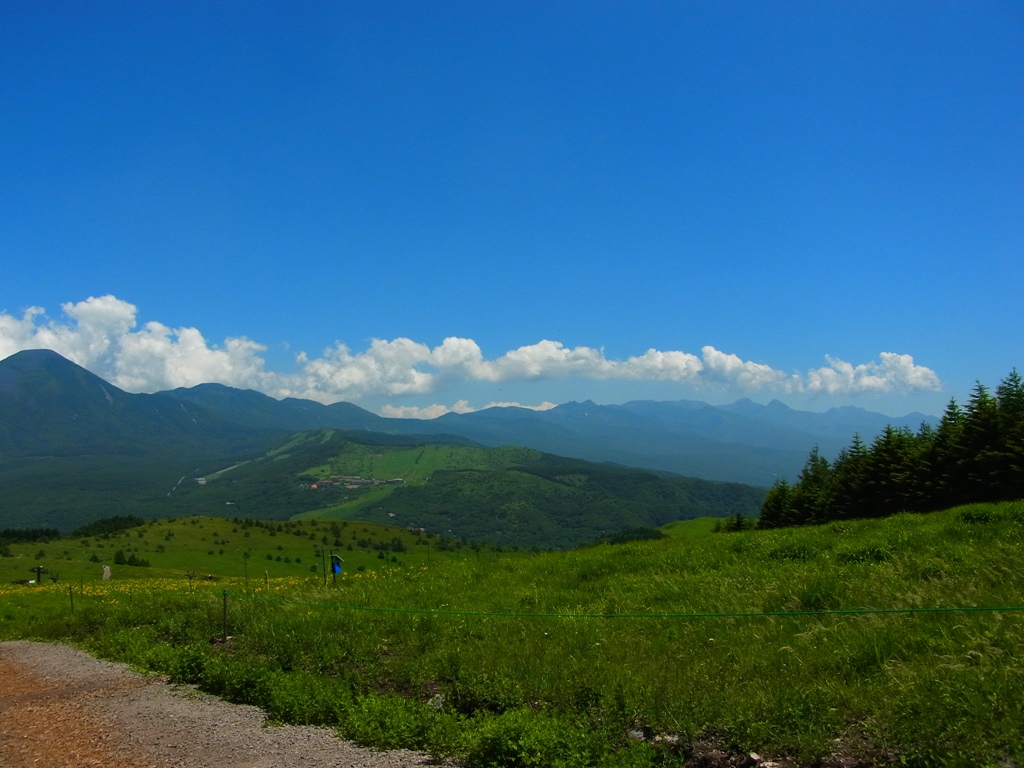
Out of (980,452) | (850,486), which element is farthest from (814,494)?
(980,452)

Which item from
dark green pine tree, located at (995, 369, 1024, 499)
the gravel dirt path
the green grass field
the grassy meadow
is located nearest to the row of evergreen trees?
dark green pine tree, located at (995, 369, 1024, 499)

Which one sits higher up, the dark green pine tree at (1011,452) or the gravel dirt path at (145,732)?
the dark green pine tree at (1011,452)

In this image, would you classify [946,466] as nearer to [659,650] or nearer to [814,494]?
[814,494]

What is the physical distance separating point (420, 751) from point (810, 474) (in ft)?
166

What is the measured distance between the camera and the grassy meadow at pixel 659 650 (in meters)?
7.02

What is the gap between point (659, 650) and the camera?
10.4 m

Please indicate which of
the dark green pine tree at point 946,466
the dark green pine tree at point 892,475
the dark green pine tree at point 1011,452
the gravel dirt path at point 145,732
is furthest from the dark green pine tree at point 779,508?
the gravel dirt path at point 145,732

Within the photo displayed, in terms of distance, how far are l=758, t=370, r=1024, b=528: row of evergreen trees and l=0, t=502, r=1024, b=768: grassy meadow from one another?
13.5 m

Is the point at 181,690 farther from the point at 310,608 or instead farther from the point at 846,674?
the point at 846,674

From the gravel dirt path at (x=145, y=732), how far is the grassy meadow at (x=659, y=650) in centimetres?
42

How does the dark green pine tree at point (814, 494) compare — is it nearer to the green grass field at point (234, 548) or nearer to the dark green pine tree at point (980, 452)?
the dark green pine tree at point (980, 452)

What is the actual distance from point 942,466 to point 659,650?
3035 cm

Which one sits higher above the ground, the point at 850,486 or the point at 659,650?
the point at 850,486

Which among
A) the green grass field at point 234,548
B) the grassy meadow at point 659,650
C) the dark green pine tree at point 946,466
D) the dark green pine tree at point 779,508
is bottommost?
the green grass field at point 234,548
